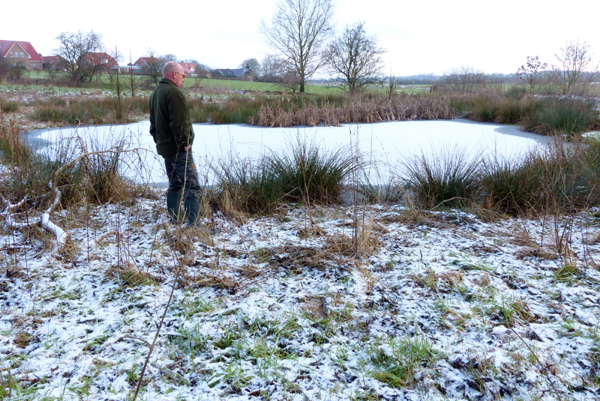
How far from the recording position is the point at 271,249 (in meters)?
3.02

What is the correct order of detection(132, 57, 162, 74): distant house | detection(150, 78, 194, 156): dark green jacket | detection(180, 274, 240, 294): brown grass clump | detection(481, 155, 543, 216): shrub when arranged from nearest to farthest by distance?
detection(180, 274, 240, 294): brown grass clump < detection(150, 78, 194, 156): dark green jacket < detection(481, 155, 543, 216): shrub < detection(132, 57, 162, 74): distant house

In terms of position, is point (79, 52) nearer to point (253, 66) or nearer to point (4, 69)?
point (4, 69)

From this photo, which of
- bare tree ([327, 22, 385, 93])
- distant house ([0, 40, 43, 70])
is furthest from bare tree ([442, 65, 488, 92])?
distant house ([0, 40, 43, 70])

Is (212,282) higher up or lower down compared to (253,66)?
lower down

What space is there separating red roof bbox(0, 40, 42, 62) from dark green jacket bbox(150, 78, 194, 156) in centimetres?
6451

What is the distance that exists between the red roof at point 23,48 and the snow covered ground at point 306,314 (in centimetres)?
6542

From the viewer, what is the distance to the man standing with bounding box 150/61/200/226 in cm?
322

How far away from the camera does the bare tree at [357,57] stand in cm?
2294

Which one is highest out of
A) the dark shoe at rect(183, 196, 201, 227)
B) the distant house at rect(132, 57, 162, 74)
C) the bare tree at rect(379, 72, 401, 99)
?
the distant house at rect(132, 57, 162, 74)

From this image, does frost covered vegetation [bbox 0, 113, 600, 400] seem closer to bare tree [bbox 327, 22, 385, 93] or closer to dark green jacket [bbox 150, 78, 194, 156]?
dark green jacket [bbox 150, 78, 194, 156]

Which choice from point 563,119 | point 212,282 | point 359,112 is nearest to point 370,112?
point 359,112

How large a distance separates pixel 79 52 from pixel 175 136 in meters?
31.3

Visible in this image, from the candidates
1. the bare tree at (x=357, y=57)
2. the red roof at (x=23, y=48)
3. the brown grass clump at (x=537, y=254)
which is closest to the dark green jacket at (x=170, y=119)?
the brown grass clump at (x=537, y=254)

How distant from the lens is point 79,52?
28.5 m
